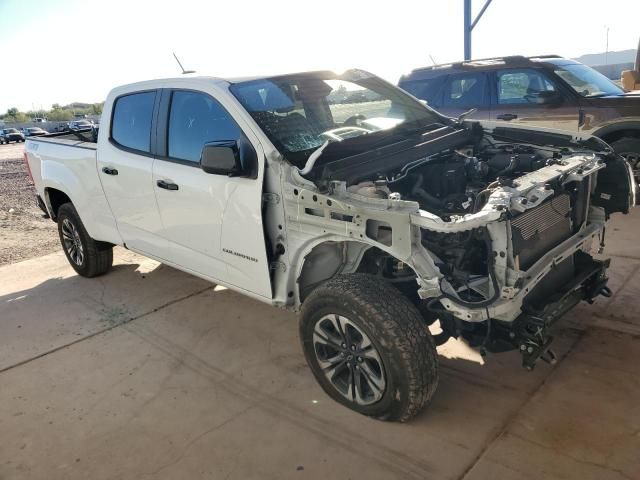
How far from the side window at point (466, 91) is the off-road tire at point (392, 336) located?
17.1 feet

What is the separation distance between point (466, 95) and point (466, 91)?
0.18ft

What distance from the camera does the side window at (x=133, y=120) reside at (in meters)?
4.09

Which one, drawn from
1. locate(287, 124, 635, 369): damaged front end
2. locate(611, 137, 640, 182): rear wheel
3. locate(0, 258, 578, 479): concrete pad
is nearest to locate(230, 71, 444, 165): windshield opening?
locate(287, 124, 635, 369): damaged front end

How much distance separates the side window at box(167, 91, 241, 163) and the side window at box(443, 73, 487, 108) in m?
4.73

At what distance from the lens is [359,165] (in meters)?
3.13

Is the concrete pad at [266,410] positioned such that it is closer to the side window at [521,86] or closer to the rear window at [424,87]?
the side window at [521,86]

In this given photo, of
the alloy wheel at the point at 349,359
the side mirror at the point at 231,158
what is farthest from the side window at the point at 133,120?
the alloy wheel at the point at 349,359

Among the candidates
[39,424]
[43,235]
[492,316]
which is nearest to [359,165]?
[492,316]

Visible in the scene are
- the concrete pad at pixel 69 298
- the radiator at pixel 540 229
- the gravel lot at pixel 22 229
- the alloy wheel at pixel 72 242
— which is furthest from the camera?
the gravel lot at pixel 22 229

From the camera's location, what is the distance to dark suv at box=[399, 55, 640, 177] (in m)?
6.36

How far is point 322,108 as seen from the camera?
3.73 meters

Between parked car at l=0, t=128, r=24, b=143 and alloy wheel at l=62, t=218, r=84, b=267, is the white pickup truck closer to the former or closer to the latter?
alloy wheel at l=62, t=218, r=84, b=267

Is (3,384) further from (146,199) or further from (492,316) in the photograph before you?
(492,316)

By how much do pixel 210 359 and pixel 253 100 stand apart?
71.8 inches
